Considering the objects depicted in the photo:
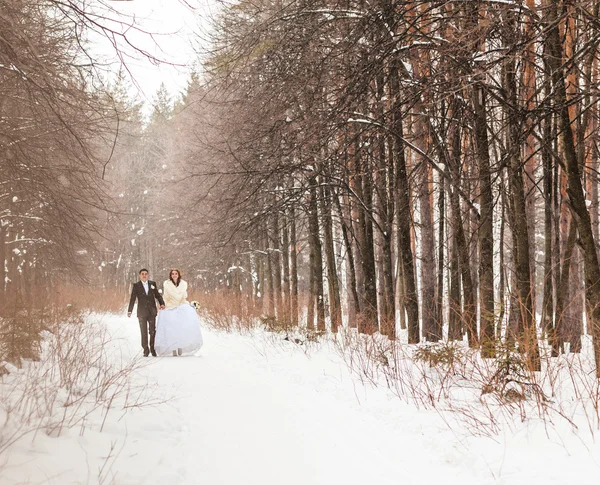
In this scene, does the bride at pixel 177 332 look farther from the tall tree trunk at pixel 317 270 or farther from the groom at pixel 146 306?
the tall tree trunk at pixel 317 270

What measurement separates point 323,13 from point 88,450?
5864 millimetres

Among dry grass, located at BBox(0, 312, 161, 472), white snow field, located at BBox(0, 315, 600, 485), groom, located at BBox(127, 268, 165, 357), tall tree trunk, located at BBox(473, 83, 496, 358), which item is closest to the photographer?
white snow field, located at BBox(0, 315, 600, 485)

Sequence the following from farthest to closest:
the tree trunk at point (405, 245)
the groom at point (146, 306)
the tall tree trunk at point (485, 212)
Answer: the groom at point (146, 306), the tree trunk at point (405, 245), the tall tree trunk at point (485, 212)

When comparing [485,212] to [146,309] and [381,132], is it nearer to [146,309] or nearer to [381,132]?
[381,132]

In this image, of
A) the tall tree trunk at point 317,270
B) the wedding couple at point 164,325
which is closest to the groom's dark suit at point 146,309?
the wedding couple at point 164,325

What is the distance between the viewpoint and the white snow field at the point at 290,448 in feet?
10.4

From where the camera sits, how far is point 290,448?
400 centimetres

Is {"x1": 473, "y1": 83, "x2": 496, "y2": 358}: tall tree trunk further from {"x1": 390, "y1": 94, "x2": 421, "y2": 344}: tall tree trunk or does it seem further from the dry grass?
the dry grass

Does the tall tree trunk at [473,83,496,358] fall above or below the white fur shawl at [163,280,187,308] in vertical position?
above

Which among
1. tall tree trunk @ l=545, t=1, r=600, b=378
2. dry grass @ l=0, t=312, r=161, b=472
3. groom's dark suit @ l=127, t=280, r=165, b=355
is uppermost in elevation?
tall tree trunk @ l=545, t=1, r=600, b=378

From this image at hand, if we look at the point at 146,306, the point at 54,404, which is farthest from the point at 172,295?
the point at 54,404

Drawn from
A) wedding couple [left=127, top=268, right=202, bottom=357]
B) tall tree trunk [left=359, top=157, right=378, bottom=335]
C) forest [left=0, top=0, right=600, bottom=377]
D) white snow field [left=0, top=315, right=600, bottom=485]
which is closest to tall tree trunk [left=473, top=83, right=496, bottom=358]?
forest [left=0, top=0, right=600, bottom=377]

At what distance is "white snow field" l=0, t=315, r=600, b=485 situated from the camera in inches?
125

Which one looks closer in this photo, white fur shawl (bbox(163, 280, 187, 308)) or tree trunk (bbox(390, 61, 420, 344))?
tree trunk (bbox(390, 61, 420, 344))
